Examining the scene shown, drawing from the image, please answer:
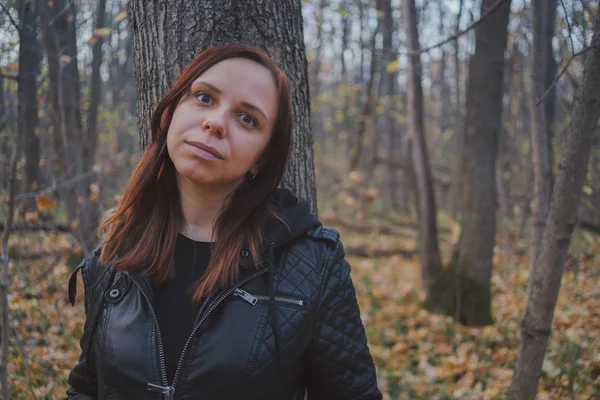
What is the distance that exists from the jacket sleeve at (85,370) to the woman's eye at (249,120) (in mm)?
801

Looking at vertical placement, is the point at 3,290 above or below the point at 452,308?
above

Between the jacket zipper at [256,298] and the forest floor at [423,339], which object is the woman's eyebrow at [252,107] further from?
the forest floor at [423,339]

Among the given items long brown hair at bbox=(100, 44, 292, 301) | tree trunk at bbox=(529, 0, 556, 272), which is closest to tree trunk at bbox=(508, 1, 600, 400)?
long brown hair at bbox=(100, 44, 292, 301)

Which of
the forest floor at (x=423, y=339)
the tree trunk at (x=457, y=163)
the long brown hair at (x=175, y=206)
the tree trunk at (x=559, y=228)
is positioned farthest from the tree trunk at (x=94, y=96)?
the tree trunk at (x=457, y=163)

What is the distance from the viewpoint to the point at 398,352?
→ 547 cm

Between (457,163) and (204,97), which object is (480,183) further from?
(204,97)

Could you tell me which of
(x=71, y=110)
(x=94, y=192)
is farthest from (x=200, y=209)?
(x=94, y=192)

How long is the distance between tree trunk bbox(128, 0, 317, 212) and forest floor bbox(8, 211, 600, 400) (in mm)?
2115

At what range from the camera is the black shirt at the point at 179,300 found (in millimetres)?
1547

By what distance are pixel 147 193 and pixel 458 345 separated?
4755mm

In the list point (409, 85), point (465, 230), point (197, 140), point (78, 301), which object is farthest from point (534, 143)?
point (78, 301)

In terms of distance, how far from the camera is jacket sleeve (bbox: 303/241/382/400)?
162cm

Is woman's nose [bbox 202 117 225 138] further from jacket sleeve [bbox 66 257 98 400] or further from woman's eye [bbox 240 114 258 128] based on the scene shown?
jacket sleeve [bbox 66 257 98 400]

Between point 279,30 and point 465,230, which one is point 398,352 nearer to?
point 465,230
